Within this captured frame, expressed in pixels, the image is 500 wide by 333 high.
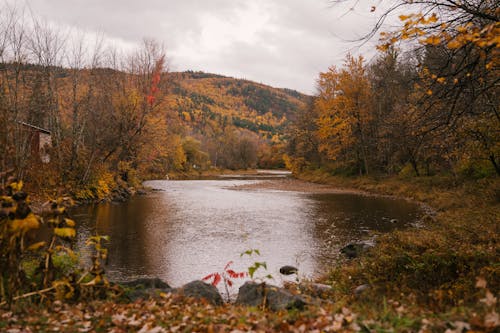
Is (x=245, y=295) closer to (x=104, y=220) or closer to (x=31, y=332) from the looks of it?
Result: (x=31, y=332)

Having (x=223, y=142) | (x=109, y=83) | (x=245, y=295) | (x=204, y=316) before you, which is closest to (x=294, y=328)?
(x=204, y=316)

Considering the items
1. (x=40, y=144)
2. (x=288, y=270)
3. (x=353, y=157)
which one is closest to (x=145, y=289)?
(x=288, y=270)

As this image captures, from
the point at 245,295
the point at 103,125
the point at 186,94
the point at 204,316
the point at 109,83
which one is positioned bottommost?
the point at 245,295

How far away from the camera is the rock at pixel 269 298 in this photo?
216 inches

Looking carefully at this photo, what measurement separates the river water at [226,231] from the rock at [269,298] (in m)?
1.78

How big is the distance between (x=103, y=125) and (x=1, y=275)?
81.3 feet

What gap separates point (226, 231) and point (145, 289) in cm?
741

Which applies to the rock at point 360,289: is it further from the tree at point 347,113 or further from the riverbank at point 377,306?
the tree at point 347,113

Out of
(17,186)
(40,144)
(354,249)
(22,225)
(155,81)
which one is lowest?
(354,249)

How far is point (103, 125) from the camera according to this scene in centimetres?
2770

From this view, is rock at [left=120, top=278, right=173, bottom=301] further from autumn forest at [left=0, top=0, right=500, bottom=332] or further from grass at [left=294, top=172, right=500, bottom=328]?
grass at [left=294, top=172, right=500, bottom=328]

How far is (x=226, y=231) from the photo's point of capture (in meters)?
13.9

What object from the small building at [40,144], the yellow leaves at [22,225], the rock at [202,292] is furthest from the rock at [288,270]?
the small building at [40,144]

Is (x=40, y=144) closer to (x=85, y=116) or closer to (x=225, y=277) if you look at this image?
(x=85, y=116)
